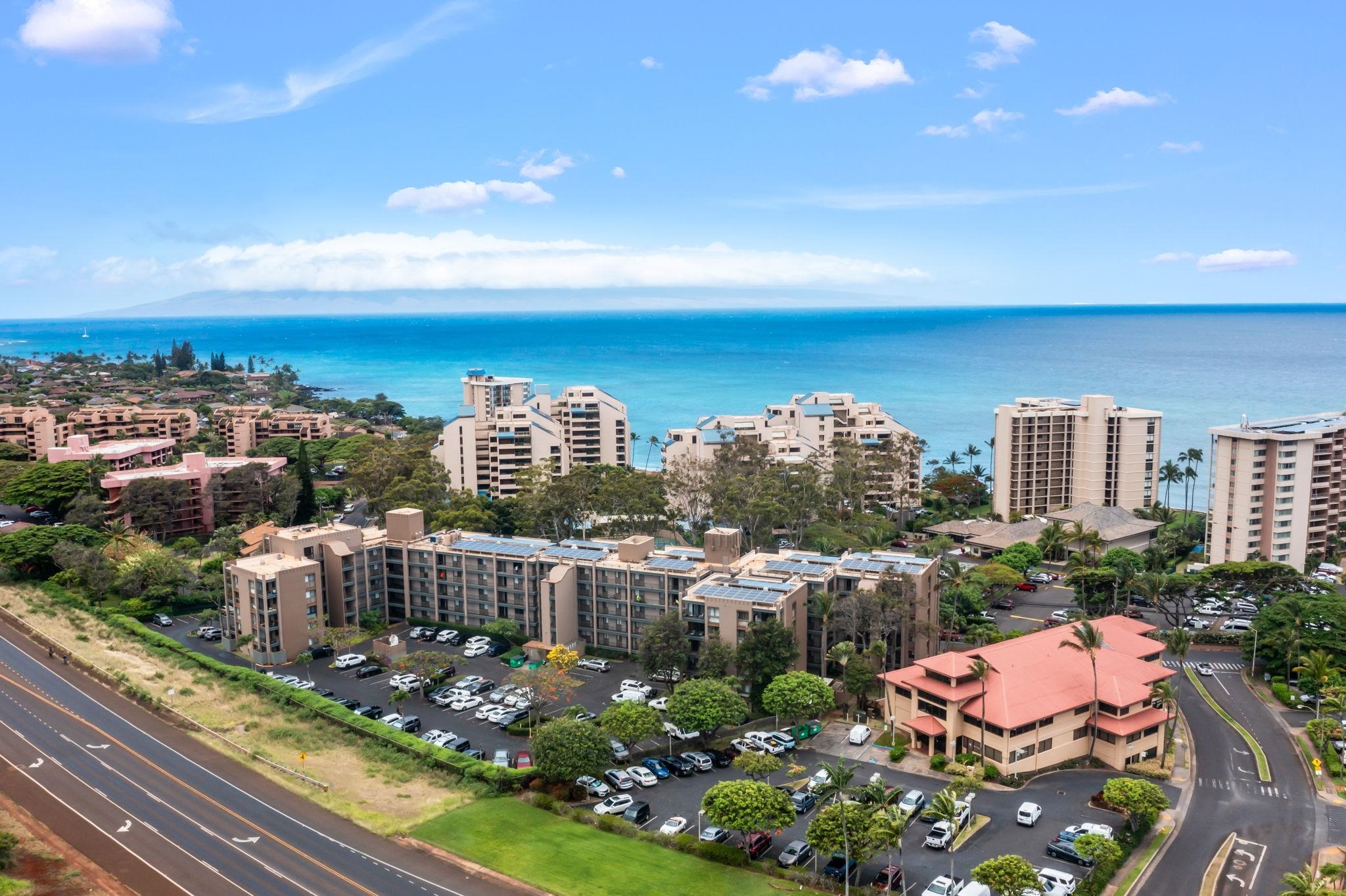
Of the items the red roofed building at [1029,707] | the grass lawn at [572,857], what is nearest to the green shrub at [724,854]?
the grass lawn at [572,857]

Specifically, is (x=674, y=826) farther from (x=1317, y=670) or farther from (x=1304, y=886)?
(x=1317, y=670)

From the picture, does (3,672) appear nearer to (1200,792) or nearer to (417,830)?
(417,830)

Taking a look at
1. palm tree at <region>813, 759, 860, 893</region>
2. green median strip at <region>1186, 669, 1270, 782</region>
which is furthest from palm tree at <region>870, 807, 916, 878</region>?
green median strip at <region>1186, 669, 1270, 782</region>

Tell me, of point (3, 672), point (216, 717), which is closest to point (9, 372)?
point (3, 672)

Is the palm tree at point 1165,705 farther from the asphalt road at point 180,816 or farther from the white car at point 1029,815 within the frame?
the asphalt road at point 180,816

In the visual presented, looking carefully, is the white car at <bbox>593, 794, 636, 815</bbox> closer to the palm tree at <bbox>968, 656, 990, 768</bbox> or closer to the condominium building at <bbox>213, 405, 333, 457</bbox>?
the palm tree at <bbox>968, 656, 990, 768</bbox>
